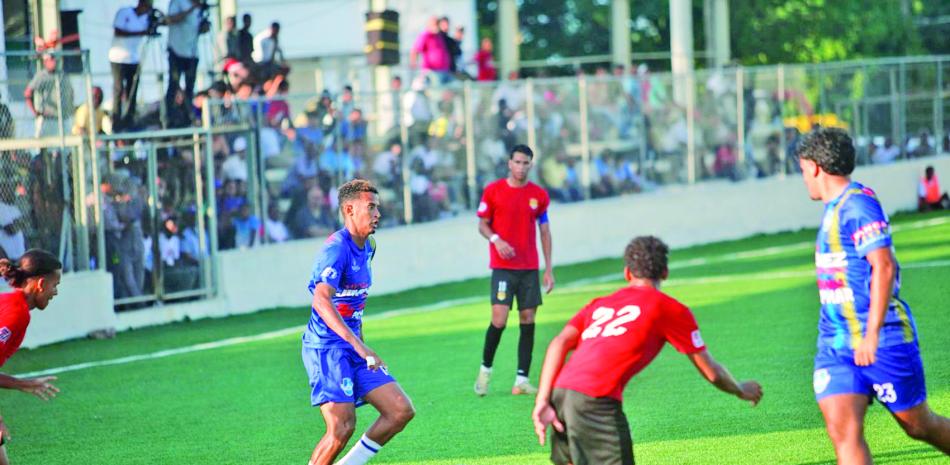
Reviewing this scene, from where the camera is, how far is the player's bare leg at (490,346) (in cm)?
1184

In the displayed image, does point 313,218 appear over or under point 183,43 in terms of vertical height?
under

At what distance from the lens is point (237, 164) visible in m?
19.6

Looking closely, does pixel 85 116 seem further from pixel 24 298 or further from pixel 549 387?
pixel 549 387

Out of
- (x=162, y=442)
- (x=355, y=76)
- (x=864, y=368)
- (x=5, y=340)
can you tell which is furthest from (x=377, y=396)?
(x=355, y=76)

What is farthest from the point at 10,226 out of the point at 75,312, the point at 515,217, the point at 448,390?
the point at 515,217

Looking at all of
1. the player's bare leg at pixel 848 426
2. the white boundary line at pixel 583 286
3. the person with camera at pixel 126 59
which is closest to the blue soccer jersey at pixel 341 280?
the player's bare leg at pixel 848 426

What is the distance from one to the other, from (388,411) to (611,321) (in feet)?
6.14

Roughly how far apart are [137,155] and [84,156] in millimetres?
953

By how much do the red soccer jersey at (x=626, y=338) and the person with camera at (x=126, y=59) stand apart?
1366 cm

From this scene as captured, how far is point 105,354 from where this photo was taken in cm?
1574

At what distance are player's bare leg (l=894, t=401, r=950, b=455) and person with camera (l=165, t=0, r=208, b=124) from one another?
14.5 meters

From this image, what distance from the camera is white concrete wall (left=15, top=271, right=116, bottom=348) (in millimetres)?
16500

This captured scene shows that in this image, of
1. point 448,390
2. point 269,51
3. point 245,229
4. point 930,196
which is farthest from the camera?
point 930,196

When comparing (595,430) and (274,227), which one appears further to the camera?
(274,227)
